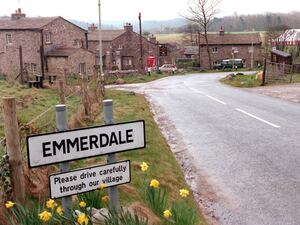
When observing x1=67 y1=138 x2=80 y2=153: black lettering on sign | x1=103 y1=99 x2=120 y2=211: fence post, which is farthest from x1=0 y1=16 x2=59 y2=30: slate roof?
x1=67 y1=138 x2=80 y2=153: black lettering on sign

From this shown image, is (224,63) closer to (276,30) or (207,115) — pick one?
(276,30)

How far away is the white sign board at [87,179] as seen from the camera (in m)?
3.78

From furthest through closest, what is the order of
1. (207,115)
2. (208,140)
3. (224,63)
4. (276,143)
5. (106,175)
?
(224,63) → (207,115) → (208,140) → (276,143) → (106,175)

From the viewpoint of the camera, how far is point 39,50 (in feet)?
155

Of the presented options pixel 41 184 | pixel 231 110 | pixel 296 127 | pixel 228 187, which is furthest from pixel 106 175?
pixel 231 110

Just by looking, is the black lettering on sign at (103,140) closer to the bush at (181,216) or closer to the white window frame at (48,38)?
the bush at (181,216)

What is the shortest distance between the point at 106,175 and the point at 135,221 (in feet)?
1.65

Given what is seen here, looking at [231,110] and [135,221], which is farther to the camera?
[231,110]

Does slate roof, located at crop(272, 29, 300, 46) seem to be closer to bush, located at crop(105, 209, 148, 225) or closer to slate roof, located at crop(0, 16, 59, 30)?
slate roof, located at crop(0, 16, 59, 30)

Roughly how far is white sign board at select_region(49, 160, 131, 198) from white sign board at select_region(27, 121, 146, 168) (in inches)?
5.5

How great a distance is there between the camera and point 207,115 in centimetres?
1681

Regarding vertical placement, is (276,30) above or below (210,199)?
above

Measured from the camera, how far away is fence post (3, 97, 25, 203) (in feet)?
14.6

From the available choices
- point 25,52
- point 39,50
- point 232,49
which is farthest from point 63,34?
point 232,49
